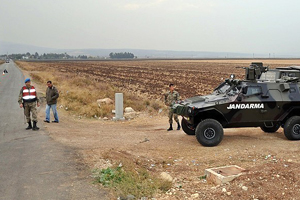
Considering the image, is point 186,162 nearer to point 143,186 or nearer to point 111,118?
point 143,186

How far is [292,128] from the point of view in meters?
10.4

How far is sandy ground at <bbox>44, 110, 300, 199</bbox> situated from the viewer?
6.46 meters

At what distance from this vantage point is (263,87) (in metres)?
10.4

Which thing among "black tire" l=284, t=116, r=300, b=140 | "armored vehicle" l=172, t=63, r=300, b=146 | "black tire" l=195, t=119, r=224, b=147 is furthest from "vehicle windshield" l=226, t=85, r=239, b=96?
"black tire" l=284, t=116, r=300, b=140

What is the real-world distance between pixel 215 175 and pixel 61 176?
318 centimetres

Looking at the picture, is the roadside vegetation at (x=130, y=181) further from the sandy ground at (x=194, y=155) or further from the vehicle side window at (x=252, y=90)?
the vehicle side window at (x=252, y=90)

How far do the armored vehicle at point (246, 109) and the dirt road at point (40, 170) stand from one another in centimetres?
380

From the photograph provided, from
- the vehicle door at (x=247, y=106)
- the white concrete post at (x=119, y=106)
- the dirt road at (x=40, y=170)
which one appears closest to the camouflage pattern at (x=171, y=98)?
the vehicle door at (x=247, y=106)

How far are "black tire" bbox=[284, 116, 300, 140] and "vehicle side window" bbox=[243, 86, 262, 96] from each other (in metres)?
1.31

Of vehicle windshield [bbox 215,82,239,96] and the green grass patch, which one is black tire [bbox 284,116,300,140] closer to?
vehicle windshield [bbox 215,82,239,96]

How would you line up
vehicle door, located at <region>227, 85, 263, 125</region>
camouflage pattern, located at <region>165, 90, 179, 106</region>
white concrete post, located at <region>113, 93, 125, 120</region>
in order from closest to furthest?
vehicle door, located at <region>227, 85, 263, 125</region> < camouflage pattern, located at <region>165, 90, 179, 106</region> < white concrete post, located at <region>113, 93, 125, 120</region>

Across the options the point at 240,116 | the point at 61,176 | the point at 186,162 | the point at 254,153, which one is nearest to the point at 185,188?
the point at 186,162

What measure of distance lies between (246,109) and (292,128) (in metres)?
1.63

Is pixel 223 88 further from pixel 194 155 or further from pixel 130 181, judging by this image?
pixel 130 181
